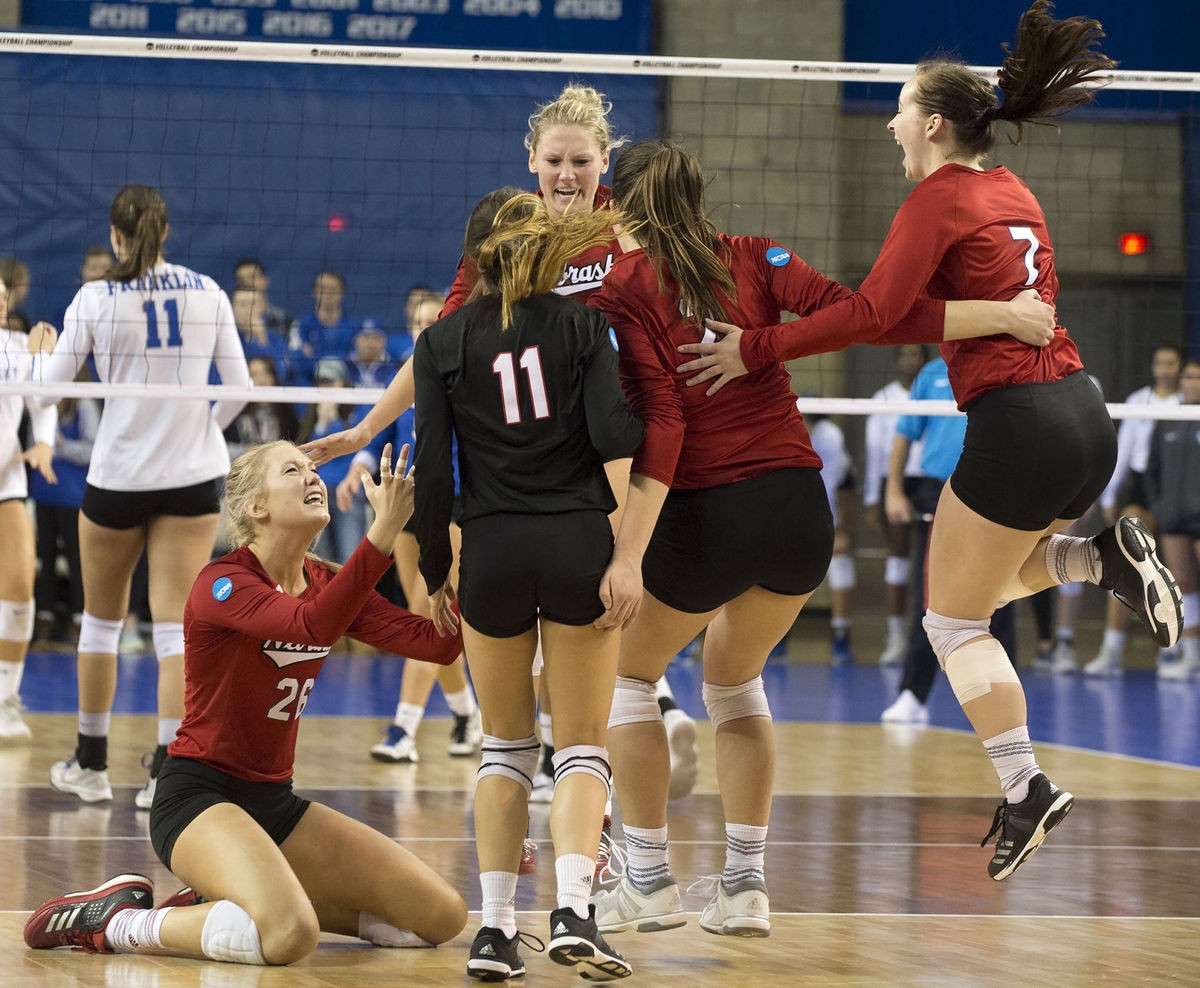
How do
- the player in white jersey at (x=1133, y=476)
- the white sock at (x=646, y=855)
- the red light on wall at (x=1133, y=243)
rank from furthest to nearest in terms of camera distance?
the red light on wall at (x=1133, y=243) < the player in white jersey at (x=1133, y=476) < the white sock at (x=646, y=855)

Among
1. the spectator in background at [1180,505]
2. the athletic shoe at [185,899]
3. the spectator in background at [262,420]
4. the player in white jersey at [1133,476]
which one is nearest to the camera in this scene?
the athletic shoe at [185,899]

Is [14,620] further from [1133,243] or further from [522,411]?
[1133,243]

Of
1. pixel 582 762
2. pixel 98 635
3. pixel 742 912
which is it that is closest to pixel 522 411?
pixel 582 762

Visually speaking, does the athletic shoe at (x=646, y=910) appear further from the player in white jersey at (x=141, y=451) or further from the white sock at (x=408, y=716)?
the white sock at (x=408, y=716)

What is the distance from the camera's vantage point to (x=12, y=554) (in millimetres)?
7090

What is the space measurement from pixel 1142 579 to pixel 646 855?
1.39m

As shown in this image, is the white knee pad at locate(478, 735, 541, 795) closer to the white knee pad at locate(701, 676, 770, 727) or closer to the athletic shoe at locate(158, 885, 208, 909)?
the white knee pad at locate(701, 676, 770, 727)

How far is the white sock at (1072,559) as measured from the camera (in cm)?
420

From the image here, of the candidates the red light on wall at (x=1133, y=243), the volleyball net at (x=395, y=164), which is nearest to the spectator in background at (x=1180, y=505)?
the volleyball net at (x=395, y=164)

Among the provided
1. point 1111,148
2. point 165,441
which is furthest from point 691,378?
point 1111,148

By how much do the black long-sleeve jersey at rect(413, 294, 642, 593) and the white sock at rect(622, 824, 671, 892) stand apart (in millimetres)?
910

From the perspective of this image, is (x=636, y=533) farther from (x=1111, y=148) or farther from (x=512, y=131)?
(x=1111, y=148)

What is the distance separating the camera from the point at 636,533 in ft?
12.0

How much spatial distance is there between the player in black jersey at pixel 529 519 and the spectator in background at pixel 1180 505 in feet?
26.3
